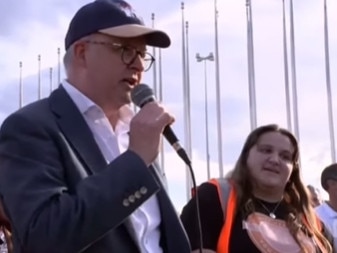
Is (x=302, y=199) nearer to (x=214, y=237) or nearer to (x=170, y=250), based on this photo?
(x=214, y=237)

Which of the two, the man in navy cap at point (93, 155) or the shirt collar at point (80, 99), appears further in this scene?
the shirt collar at point (80, 99)

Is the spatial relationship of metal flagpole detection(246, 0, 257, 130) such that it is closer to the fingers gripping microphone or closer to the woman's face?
the woman's face

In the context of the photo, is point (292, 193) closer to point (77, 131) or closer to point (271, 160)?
point (271, 160)

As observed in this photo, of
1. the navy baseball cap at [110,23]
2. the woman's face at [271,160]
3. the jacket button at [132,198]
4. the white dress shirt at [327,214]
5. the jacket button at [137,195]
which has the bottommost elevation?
the white dress shirt at [327,214]

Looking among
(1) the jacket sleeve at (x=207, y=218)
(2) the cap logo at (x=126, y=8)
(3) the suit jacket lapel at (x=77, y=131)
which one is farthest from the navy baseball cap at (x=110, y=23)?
(1) the jacket sleeve at (x=207, y=218)

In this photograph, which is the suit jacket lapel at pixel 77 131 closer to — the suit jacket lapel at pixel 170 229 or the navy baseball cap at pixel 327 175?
the suit jacket lapel at pixel 170 229

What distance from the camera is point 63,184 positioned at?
7.77 feet

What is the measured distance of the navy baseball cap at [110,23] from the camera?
2637 mm

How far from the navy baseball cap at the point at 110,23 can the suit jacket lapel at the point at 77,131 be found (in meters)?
0.25

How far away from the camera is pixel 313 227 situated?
4.74m

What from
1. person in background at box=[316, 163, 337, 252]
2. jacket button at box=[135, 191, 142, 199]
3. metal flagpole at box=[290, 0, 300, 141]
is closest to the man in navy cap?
jacket button at box=[135, 191, 142, 199]

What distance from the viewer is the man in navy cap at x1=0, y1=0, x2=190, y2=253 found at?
2.25 m

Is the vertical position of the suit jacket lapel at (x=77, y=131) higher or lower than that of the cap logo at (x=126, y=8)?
lower

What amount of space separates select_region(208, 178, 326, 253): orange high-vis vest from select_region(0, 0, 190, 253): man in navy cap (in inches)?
63.8
